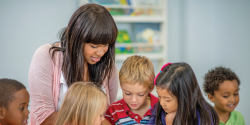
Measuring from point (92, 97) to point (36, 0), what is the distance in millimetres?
2298

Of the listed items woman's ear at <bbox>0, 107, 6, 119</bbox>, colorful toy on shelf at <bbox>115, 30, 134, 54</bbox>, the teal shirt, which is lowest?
the teal shirt

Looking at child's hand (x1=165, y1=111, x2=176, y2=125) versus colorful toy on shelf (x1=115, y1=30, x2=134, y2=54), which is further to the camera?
colorful toy on shelf (x1=115, y1=30, x2=134, y2=54)

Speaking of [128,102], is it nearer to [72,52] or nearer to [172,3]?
[72,52]

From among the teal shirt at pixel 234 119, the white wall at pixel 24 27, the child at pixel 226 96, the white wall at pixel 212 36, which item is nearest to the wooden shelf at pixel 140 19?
the white wall at pixel 212 36

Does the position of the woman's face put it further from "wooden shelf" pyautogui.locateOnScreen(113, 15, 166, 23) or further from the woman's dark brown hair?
"wooden shelf" pyautogui.locateOnScreen(113, 15, 166, 23)

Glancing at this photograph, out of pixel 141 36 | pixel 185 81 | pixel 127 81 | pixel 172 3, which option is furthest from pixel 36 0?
pixel 185 81

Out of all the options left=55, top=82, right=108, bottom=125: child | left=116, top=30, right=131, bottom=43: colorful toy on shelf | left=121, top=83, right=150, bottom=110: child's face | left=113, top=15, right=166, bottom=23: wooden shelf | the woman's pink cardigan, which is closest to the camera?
left=55, top=82, right=108, bottom=125: child

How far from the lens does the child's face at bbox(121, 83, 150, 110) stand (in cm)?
142

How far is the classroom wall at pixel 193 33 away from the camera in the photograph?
9.69 ft

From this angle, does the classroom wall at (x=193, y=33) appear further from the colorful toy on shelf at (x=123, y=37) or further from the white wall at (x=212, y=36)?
the colorful toy on shelf at (x=123, y=37)

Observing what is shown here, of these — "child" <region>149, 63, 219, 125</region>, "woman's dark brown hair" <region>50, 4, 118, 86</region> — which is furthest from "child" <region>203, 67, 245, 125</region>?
"woman's dark brown hair" <region>50, 4, 118, 86</region>

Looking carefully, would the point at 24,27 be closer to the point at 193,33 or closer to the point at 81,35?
the point at 81,35

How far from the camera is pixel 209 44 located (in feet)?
10.5

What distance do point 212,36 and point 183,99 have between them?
2.19 meters
